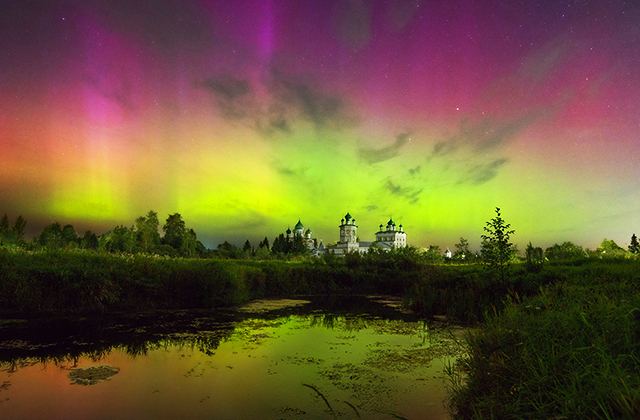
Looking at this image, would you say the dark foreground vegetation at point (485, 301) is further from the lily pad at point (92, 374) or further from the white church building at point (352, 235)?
the white church building at point (352, 235)

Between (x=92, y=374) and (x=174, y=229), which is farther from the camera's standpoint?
(x=174, y=229)

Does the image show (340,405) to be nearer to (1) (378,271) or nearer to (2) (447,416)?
(2) (447,416)

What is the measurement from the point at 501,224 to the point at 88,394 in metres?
12.0

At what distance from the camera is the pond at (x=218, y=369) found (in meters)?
4.77

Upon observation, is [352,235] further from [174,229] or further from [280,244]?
[174,229]

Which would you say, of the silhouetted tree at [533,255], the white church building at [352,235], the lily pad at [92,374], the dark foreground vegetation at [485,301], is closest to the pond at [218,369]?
the lily pad at [92,374]

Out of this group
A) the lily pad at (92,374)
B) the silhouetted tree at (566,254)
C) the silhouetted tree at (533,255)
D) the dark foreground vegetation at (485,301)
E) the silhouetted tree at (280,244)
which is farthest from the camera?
the silhouetted tree at (280,244)

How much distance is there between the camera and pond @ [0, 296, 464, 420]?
15.6 feet

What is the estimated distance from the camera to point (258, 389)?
548 cm

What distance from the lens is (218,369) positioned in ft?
20.8

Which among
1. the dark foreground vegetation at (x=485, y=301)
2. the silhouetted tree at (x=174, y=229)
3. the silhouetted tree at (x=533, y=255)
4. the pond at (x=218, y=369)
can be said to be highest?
the silhouetted tree at (x=174, y=229)

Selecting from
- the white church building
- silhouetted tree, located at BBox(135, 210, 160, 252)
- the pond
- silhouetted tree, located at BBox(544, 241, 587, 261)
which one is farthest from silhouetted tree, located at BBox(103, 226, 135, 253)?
the white church building

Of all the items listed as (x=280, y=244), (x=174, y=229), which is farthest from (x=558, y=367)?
(x=280, y=244)

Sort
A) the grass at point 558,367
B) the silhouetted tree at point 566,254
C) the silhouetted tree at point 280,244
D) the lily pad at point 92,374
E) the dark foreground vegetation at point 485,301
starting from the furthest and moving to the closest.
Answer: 1. the silhouetted tree at point 280,244
2. the silhouetted tree at point 566,254
3. the lily pad at point 92,374
4. the dark foreground vegetation at point 485,301
5. the grass at point 558,367
